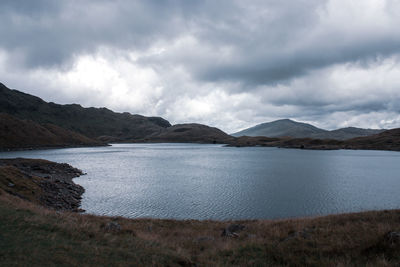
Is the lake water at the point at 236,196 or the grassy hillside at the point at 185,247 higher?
the grassy hillside at the point at 185,247

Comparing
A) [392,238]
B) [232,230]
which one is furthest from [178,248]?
[392,238]

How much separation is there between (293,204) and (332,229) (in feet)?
74.1

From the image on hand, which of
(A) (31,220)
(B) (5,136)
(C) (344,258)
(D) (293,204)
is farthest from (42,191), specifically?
(B) (5,136)

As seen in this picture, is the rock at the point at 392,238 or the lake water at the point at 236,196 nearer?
the rock at the point at 392,238

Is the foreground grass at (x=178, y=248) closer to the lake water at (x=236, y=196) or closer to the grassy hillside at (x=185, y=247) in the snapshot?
the grassy hillside at (x=185, y=247)

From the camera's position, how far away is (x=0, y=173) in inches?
1522

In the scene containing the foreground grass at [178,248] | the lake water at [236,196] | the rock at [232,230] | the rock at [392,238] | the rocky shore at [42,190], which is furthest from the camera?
the rocky shore at [42,190]

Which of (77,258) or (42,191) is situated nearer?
(77,258)

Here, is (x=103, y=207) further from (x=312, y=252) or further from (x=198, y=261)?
(x=312, y=252)

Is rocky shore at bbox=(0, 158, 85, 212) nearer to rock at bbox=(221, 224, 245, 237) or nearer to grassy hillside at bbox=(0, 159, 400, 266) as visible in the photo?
grassy hillside at bbox=(0, 159, 400, 266)

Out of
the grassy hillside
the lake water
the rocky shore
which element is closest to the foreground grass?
the grassy hillside

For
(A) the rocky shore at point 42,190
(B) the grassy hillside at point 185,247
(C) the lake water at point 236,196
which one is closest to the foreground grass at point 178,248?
(B) the grassy hillside at point 185,247

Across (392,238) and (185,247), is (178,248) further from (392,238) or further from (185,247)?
(392,238)

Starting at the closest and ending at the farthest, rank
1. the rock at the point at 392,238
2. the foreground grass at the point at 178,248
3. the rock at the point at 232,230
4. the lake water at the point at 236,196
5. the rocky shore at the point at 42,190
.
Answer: the foreground grass at the point at 178,248 → the rock at the point at 392,238 → the rock at the point at 232,230 → the lake water at the point at 236,196 → the rocky shore at the point at 42,190
